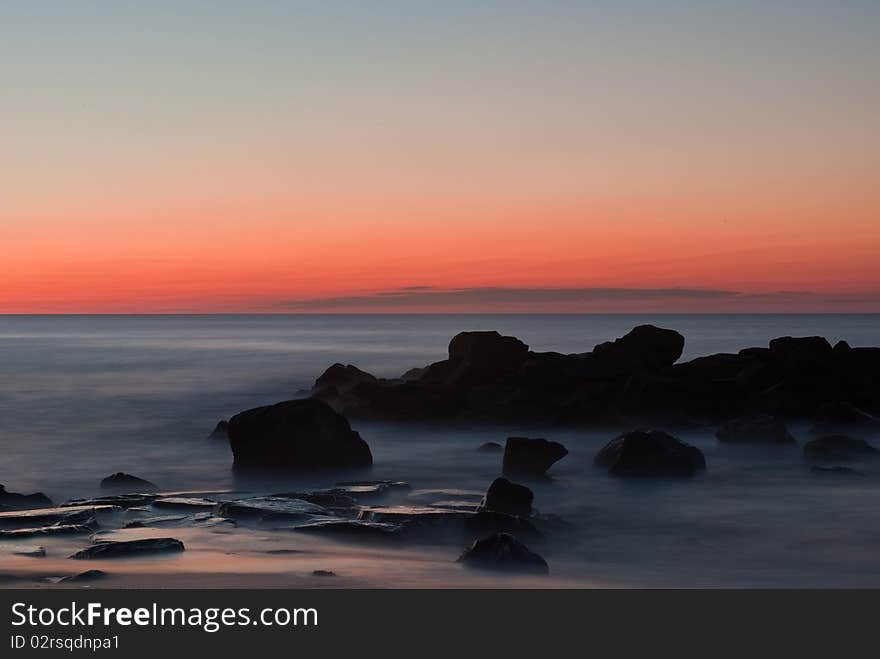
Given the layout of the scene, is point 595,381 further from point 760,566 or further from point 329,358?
Answer: point 329,358

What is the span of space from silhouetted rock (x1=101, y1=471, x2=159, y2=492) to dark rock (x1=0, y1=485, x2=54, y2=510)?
8.37 feet

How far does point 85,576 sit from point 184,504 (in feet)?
14.7

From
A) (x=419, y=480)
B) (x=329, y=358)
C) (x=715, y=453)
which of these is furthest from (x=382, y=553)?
(x=329, y=358)

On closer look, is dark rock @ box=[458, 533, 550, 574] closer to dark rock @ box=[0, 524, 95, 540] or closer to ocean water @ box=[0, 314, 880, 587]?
ocean water @ box=[0, 314, 880, 587]

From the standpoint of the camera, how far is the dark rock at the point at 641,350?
29641mm

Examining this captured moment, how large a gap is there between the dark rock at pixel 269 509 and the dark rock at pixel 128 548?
2096 mm

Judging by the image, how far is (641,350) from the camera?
3098cm

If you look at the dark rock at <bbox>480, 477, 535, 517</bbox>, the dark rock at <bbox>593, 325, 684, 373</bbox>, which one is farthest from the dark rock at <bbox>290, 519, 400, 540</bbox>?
the dark rock at <bbox>593, 325, 684, 373</bbox>

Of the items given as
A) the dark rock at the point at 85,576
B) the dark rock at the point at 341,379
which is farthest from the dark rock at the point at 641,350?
the dark rock at the point at 85,576

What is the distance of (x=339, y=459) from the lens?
19688 mm

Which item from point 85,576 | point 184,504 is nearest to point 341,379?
point 184,504

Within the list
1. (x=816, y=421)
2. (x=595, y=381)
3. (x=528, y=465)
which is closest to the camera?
(x=528, y=465)

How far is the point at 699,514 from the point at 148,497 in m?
8.34

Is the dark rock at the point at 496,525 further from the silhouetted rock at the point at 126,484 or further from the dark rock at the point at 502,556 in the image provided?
the silhouetted rock at the point at 126,484
